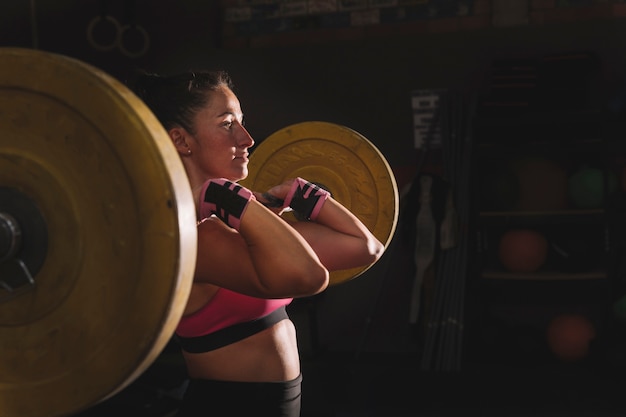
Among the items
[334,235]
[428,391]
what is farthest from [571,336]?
[334,235]

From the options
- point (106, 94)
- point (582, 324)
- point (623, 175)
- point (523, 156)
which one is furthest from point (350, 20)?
point (106, 94)

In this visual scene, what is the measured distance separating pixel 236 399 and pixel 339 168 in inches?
20.3

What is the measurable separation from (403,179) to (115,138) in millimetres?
3935

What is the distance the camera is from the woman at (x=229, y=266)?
1.17 m

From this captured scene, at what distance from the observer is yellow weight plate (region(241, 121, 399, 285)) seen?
1.44 m

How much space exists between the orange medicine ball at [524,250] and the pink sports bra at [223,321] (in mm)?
3154

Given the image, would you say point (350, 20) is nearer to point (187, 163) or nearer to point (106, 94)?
point (187, 163)

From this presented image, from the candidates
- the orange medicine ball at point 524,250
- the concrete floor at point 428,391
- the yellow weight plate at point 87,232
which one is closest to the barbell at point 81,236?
the yellow weight plate at point 87,232

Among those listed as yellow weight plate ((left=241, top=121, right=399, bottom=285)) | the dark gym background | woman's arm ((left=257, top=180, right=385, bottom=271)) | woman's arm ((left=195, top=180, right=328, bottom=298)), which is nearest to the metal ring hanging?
the dark gym background

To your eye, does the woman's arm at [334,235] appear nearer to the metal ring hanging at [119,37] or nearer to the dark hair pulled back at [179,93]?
the dark hair pulled back at [179,93]

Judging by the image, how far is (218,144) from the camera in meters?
1.21

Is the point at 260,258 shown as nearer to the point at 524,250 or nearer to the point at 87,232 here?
the point at 87,232

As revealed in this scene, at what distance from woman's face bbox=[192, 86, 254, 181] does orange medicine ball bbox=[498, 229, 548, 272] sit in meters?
3.17

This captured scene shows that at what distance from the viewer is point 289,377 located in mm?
1230
